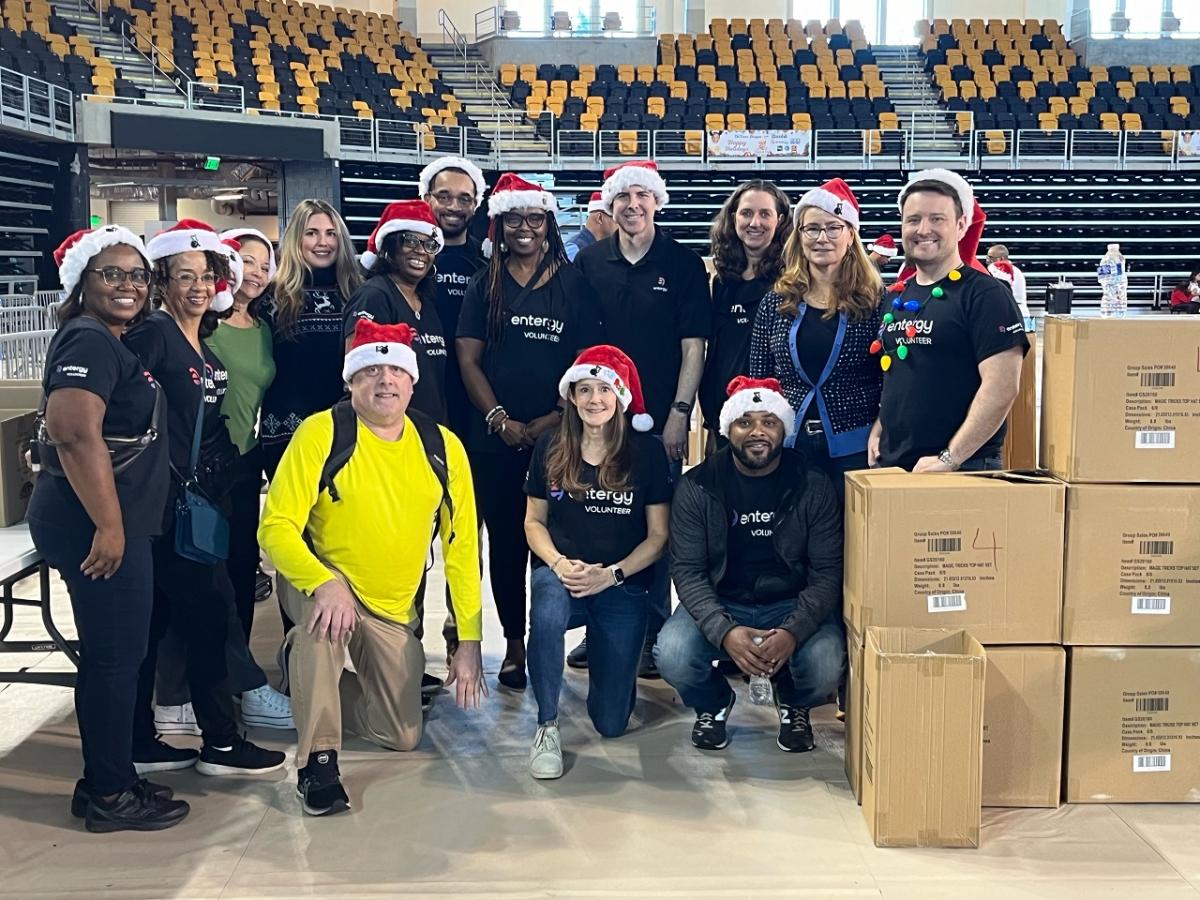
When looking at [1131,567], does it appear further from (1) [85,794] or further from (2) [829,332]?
(1) [85,794]

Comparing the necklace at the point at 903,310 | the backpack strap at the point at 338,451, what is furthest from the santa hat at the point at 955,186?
the backpack strap at the point at 338,451

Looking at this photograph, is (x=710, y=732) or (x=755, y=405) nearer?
(x=755, y=405)

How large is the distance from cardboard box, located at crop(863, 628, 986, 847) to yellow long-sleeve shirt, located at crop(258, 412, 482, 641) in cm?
106

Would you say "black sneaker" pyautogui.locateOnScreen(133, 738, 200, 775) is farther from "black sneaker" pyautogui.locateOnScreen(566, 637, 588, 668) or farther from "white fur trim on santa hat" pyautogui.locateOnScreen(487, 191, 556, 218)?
"white fur trim on santa hat" pyautogui.locateOnScreen(487, 191, 556, 218)

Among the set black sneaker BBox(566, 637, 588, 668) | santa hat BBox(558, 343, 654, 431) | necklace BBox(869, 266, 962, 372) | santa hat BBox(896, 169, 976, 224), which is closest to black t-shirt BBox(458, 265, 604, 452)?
santa hat BBox(558, 343, 654, 431)

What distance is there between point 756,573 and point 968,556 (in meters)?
0.60

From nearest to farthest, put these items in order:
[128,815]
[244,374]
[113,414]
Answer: [113,414]
[128,815]
[244,374]

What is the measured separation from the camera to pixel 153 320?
2.82 meters

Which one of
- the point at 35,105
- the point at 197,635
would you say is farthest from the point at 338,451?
the point at 35,105

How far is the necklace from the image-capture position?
2.97 m

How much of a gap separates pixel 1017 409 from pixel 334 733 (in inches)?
75.5

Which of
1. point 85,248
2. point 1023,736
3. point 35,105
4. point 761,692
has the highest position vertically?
point 35,105

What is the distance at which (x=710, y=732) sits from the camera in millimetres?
3166

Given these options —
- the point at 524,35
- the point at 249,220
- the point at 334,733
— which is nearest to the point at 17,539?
the point at 334,733
